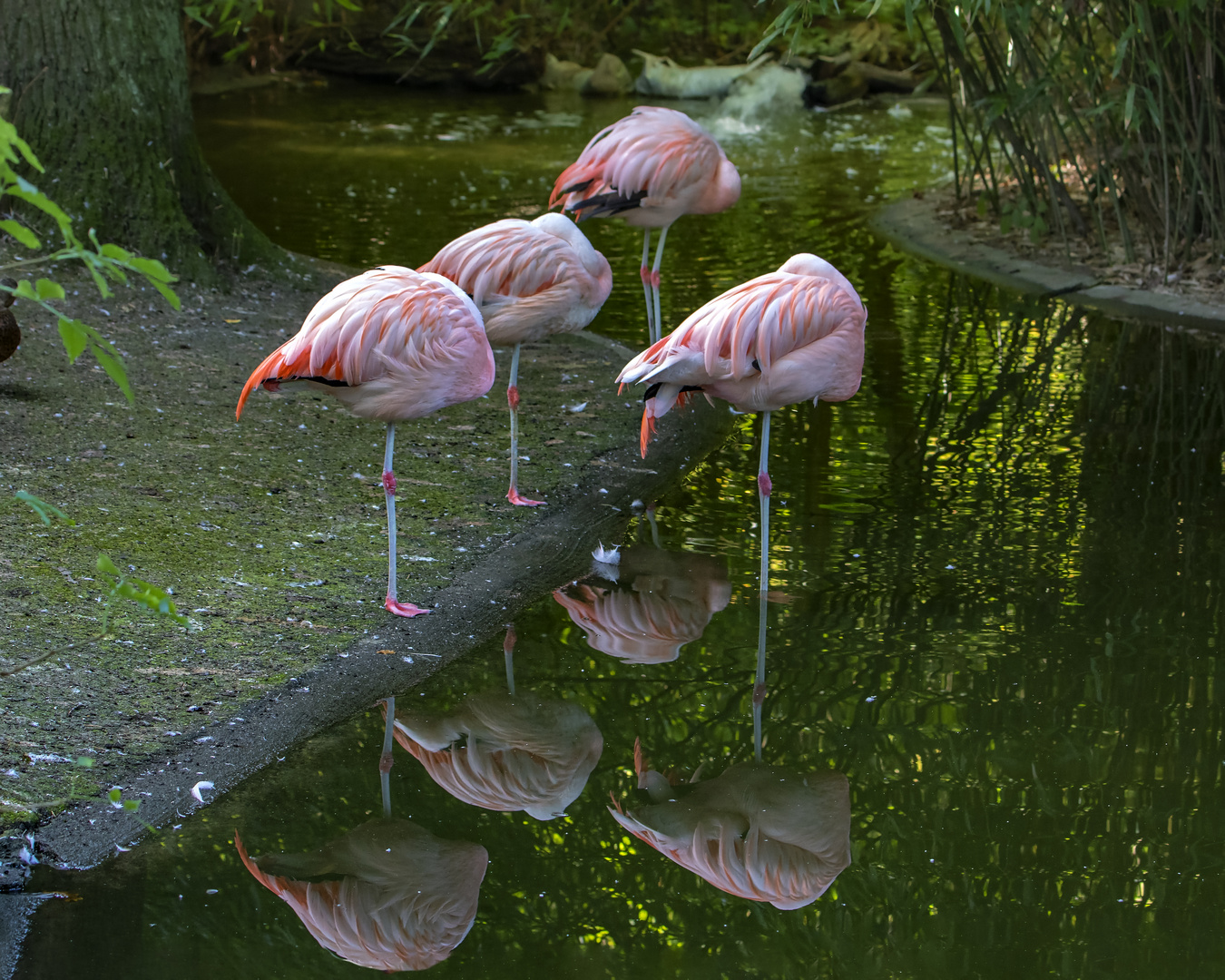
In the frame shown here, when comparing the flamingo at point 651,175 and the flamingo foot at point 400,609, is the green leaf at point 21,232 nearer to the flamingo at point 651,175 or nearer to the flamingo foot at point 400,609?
the flamingo foot at point 400,609

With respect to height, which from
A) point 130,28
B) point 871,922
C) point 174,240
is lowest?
point 871,922

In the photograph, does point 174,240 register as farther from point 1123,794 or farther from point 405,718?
point 1123,794

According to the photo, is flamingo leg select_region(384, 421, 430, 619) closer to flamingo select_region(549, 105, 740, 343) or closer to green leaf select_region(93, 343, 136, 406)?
green leaf select_region(93, 343, 136, 406)

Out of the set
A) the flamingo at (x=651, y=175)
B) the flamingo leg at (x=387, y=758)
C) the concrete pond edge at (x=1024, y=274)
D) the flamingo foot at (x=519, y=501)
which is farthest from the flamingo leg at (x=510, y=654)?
the concrete pond edge at (x=1024, y=274)

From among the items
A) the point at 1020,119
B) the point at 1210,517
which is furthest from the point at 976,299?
the point at 1210,517

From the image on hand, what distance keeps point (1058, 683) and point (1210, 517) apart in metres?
1.38

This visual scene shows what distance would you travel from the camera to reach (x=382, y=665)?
335 centimetres

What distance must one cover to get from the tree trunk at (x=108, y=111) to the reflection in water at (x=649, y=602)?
3441mm

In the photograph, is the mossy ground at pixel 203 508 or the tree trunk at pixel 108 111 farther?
the tree trunk at pixel 108 111

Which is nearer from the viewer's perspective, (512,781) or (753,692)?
(512,781)

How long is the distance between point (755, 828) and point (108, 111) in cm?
515

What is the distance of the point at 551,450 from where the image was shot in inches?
191

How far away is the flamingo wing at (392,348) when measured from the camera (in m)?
3.48

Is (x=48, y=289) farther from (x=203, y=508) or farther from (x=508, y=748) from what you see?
(x=203, y=508)
